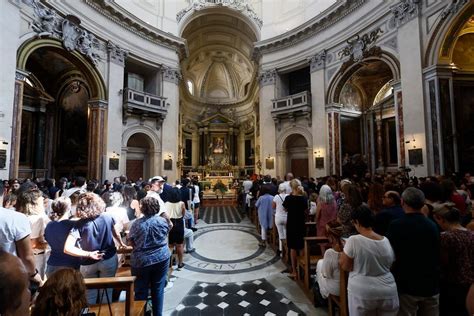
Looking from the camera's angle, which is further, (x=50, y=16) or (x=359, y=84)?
(x=359, y=84)

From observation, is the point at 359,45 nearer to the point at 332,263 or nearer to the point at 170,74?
the point at 170,74

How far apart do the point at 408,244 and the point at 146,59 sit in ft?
48.3

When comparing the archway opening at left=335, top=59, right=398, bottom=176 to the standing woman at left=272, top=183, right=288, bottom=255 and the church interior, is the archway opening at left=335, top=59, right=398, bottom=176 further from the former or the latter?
the standing woman at left=272, top=183, right=288, bottom=255

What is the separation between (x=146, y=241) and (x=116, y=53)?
12.3 meters

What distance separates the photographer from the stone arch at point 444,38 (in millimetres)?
7043

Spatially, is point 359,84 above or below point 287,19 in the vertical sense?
below

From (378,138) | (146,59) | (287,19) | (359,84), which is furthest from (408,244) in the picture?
(287,19)

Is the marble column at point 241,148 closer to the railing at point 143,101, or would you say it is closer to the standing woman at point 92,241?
the railing at point 143,101

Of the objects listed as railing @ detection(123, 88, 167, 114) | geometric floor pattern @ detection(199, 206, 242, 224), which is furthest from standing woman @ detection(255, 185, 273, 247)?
railing @ detection(123, 88, 167, 114)

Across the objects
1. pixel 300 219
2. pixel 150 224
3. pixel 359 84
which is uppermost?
pixel 359 84

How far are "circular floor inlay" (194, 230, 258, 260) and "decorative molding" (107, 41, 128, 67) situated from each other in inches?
401

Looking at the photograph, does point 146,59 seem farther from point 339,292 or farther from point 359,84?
point 339,292

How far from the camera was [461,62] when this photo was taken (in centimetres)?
831

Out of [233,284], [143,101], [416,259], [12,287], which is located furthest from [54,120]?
[416,259]
